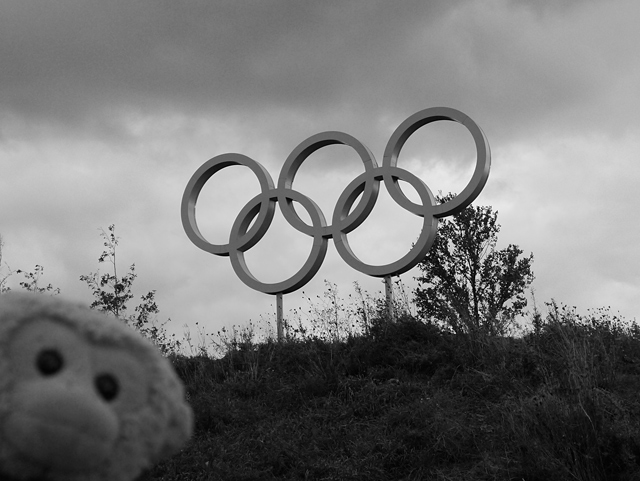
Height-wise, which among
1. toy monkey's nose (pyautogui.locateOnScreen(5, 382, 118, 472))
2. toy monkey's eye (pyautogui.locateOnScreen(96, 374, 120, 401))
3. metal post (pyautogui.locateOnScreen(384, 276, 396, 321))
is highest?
metal post (pyautogui.locateOnScreen(384, 276, 396, 321))

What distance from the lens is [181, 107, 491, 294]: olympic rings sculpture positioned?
10453mm

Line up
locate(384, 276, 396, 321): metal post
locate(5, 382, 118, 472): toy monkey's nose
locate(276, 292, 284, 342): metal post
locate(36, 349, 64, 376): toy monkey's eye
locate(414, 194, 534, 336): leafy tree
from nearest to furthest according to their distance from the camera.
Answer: locate(5, 382, 118, 472): toy monkey's nose < locate(36, 349, 64, 376): toy monkey's eye < locate(384, 276, 396, 321): metal post < locate(276, 292, 284, 342): metal post < locate(414, 194, 534, 336): leafy tree

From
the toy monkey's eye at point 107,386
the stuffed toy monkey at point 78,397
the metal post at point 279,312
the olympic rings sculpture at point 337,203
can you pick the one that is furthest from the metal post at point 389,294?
the toy monkey's eye at point 107,386

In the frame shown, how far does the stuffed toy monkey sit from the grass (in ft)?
15.7

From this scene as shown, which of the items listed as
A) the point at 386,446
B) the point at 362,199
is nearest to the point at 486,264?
the point at 362,199

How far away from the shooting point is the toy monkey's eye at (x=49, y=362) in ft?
5.96

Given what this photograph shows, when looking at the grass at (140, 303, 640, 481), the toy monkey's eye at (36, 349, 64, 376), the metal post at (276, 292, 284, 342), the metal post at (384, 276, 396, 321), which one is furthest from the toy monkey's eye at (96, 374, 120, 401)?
the metal post at (276, 292, 284, 342)

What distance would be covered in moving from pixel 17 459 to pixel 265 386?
7549mm

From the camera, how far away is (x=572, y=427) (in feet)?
20.1

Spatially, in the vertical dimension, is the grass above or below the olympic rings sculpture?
below

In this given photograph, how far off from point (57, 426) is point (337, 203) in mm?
9602

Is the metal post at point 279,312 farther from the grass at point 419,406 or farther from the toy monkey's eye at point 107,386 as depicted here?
the toy monkey's eye at point 107,386

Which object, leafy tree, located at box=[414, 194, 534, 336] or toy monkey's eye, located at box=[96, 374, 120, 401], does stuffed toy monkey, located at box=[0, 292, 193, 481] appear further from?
leafy tree, located at box=[414, 194, 534, 336]

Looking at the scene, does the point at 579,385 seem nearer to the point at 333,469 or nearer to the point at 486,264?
the point at 333,469
